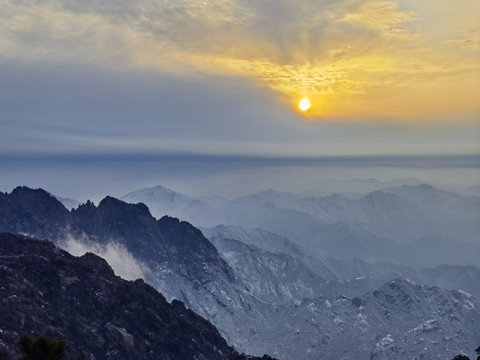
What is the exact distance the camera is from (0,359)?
105062mm

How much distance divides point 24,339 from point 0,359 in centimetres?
1138

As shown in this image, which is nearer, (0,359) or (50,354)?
(50,354)

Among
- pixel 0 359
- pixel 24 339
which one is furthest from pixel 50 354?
pixel 0 359

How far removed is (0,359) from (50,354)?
45.6 feet

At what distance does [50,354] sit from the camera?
323 feet

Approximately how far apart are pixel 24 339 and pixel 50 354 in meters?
5.31

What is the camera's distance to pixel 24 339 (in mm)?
98312

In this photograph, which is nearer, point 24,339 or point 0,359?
point 24,339

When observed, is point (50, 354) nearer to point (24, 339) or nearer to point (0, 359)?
point (24, 339)
